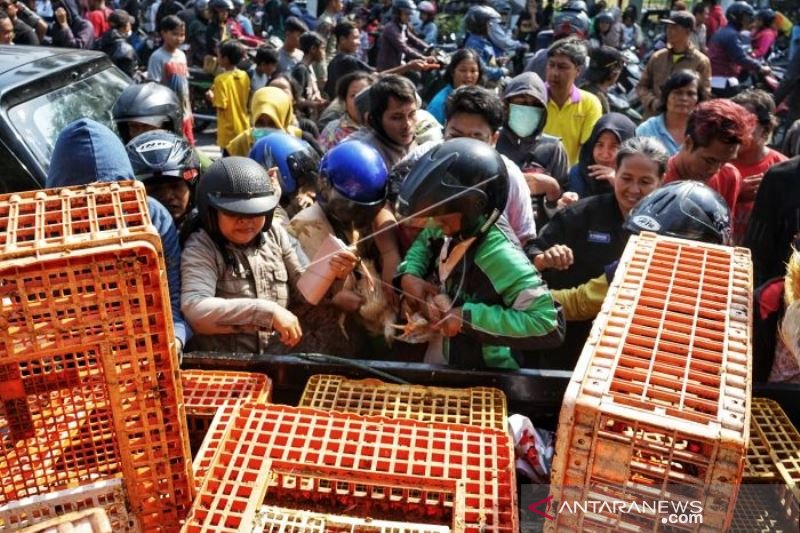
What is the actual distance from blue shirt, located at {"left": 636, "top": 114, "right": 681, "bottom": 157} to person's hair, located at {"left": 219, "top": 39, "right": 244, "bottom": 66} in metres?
4.51

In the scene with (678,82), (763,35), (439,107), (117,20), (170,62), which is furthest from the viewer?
(763,35)

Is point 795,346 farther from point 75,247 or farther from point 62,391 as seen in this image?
point 62,391

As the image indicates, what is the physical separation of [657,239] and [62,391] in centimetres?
178

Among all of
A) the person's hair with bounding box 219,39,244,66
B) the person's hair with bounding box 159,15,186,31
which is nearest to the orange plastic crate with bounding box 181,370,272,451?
the person's hair with bounding box 219,39,244,66

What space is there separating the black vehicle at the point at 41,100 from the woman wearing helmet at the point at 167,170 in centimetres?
70

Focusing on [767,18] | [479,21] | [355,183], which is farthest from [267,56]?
[767,18]

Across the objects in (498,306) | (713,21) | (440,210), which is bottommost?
(713,21)

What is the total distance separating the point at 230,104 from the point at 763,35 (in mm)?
11581

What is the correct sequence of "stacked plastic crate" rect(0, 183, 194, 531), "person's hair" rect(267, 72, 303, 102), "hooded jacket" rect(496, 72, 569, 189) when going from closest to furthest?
"stacked plastic crate" rect(0, 183, 194, 531)
"hooded jacket" rect(496, 72, 569, 189)
"person's hair" rect(267, 72, 303, 102)

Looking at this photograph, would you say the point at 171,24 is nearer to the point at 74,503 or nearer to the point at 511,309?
the point at 511,309

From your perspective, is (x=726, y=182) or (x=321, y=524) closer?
(x=321, y=524)

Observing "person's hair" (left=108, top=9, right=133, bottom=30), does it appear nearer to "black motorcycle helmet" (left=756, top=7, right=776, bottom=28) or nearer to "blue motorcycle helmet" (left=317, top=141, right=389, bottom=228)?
"blue motorcycle helmet" (left=317, top=141, right=389, bottom=228)

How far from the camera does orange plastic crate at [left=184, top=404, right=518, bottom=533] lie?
1699mm

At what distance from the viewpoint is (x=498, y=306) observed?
2.39 m
